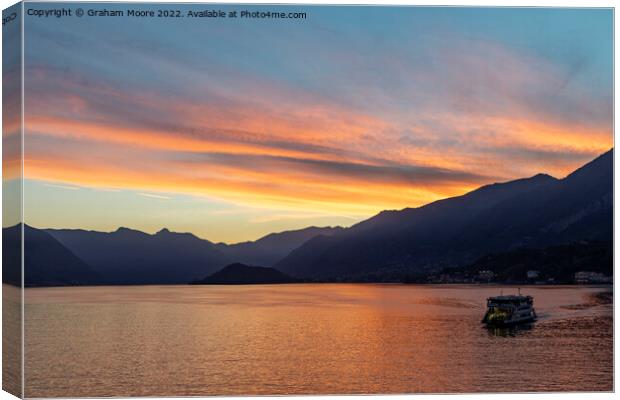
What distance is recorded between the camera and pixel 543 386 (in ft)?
68.4

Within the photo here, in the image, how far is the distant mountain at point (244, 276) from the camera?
3381 centimetres

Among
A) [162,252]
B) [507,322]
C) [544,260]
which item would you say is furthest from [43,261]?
[544,260]

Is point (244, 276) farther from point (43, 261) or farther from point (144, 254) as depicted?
point (43, 261)

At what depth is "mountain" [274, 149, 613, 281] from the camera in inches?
1174

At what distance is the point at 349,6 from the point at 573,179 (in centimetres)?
1484

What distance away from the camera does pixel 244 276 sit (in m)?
38.8

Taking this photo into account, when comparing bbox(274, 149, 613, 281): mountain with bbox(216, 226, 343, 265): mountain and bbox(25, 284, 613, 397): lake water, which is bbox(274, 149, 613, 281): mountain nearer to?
bbox(216, 226, 343, 265): mountain

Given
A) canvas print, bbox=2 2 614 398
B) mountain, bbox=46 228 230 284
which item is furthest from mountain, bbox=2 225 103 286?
mountain, bbox=46 228 230 284

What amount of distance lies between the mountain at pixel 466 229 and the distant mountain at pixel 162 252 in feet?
5.47


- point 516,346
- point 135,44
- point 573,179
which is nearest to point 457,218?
point 516,346

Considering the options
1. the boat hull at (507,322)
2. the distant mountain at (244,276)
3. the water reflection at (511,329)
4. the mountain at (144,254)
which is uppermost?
the mountain at (144,254)

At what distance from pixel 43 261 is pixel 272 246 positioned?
6873mm

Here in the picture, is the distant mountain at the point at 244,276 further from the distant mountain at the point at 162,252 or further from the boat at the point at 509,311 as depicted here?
the boat at the point at 509,311

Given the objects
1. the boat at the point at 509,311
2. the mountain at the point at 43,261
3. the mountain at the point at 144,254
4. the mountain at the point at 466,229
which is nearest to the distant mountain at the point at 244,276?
the mountain at the point at 466,229
